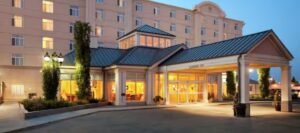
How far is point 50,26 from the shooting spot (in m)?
35.7

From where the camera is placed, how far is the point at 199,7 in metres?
48.9

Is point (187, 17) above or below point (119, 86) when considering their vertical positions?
above

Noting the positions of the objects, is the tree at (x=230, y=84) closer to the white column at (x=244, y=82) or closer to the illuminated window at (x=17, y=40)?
the white column at (x=244, y=82)

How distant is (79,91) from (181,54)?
997cm

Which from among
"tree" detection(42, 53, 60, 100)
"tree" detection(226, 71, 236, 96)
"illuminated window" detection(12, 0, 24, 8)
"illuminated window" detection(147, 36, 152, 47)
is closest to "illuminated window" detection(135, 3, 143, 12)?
"illuminated window" detection(147, 36, 152, 47)

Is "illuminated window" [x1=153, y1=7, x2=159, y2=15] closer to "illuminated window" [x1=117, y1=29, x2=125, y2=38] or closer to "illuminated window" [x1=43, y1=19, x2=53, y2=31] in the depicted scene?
"illuminated window" [x1=117, y1=29, x2=125, y2=38]

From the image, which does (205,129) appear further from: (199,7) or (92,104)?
(199,7)

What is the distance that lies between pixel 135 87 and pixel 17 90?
15674mm

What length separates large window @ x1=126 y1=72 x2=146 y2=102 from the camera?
26094mm

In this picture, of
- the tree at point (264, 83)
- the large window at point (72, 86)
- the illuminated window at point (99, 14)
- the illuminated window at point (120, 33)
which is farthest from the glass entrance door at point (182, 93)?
the illuminated window at point (99, 14)

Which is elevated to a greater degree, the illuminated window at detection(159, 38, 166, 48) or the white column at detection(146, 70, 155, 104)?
the illuminated window at detection(159, 38, 166, 48)

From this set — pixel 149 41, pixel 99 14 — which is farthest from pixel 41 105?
pixel 99 14

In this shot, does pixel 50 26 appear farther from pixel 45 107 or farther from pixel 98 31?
pixel 45 107

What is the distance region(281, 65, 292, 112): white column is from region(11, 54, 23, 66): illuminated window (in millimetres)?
28467
